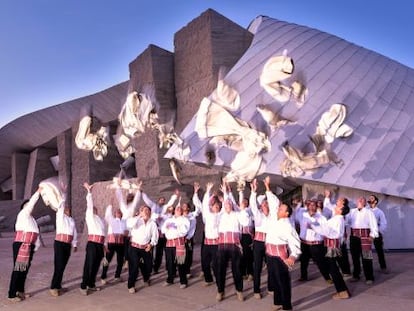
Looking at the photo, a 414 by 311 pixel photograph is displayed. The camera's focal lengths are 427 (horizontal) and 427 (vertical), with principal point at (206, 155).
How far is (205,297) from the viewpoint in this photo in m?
5.63

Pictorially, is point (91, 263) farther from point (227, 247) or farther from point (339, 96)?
point (339, 96)

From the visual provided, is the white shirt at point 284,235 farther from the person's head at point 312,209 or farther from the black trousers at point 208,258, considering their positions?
the person's head at point 312,209

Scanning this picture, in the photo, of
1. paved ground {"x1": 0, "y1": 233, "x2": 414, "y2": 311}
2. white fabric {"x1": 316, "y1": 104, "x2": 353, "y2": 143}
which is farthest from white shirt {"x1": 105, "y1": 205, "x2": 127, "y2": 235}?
white fabric {"x1": 316, "y1": 104, "x2": 353, "y2": 143}

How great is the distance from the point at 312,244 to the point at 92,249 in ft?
10.2

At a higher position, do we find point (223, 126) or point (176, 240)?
point (223, 126)

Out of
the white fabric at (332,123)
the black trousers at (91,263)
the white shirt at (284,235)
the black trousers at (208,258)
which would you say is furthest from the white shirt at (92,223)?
the white fabric at (332,123)

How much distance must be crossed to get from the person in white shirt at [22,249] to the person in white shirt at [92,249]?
2.48ft

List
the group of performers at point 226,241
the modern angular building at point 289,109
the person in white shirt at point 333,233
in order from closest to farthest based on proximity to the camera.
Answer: the group of performers at point 226,241, the person in white shirt at point 333,233, the modern angular building at point 289,109

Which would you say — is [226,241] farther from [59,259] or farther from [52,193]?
[52,193]

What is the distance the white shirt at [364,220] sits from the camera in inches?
255

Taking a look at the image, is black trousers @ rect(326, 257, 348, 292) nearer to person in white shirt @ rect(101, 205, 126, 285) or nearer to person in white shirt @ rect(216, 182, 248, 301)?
person in white shirt @ rect(216, 182, 248, 301)

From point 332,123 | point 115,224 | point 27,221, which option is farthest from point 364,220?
point 27,221

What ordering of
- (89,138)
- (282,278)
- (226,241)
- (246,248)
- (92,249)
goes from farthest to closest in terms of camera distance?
(89,138), (246,248), (92,249), (226,241), (282,278)

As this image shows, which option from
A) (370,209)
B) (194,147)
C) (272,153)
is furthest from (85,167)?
(370,209)
